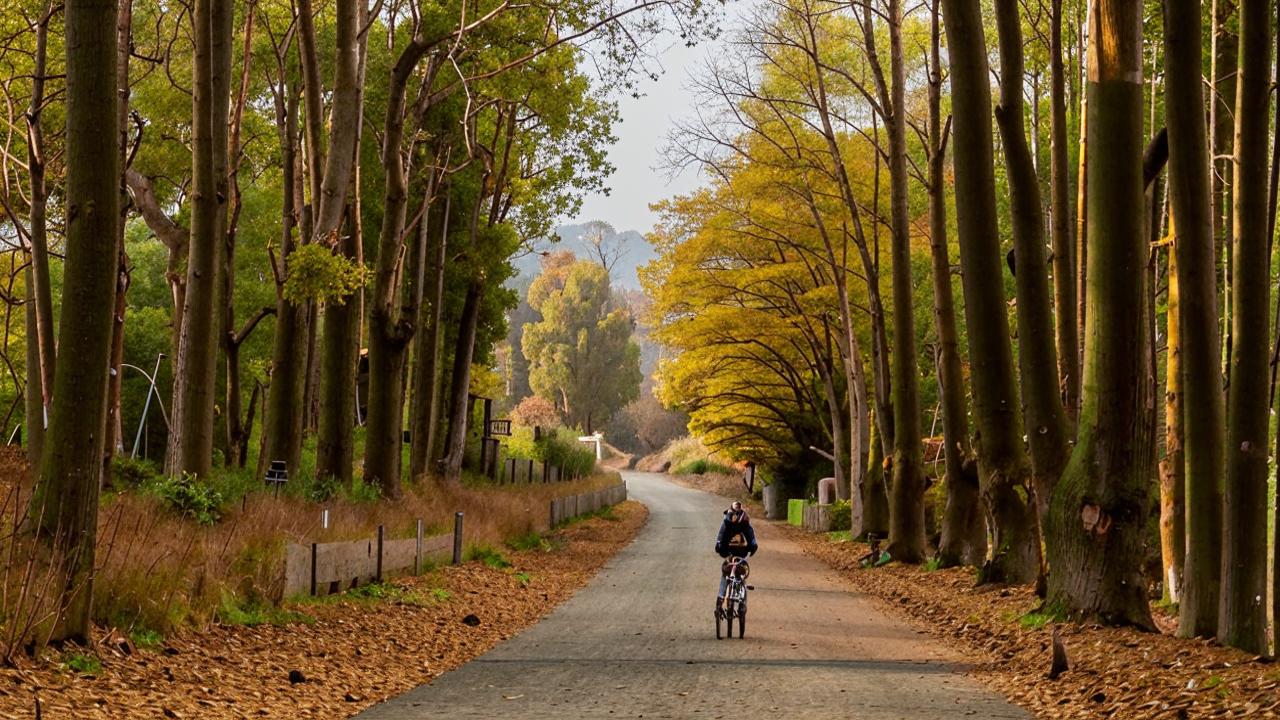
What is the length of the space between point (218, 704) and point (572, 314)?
107m

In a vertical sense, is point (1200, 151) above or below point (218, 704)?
above

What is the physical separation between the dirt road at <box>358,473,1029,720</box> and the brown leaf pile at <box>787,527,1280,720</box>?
0.45 m

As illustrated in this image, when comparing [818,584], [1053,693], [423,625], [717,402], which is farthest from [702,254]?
[1053,693]

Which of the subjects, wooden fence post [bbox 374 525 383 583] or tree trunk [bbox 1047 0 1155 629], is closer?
tree trunk [bbox 1047 0 1155 629]

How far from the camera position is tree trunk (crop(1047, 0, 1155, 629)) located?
13.2 meters

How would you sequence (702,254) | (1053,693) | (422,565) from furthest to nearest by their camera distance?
(702,254) → (422,565) → (1053,693)

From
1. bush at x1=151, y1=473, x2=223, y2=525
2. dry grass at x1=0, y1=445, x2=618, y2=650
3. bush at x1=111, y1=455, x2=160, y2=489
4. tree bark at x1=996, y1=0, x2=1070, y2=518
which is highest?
tree bark at x1=996, y1=0, x2=1070, y2=518

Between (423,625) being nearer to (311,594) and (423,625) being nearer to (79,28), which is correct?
(311,594)

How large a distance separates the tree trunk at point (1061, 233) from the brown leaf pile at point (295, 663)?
8.09 meters

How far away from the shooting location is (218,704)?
9336 millimetres

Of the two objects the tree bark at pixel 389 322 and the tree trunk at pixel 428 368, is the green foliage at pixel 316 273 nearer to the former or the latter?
the tree bark at pixel 389 322

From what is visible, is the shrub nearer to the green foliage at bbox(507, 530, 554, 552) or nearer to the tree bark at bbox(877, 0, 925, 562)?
the green foliage at bbox(507, 530, 554, 552)

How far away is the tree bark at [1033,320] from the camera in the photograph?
1582 centimetres

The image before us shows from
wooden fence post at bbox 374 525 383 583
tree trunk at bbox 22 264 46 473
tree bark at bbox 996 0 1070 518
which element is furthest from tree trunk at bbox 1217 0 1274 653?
tree trunk at bbox 22 264 46 473
